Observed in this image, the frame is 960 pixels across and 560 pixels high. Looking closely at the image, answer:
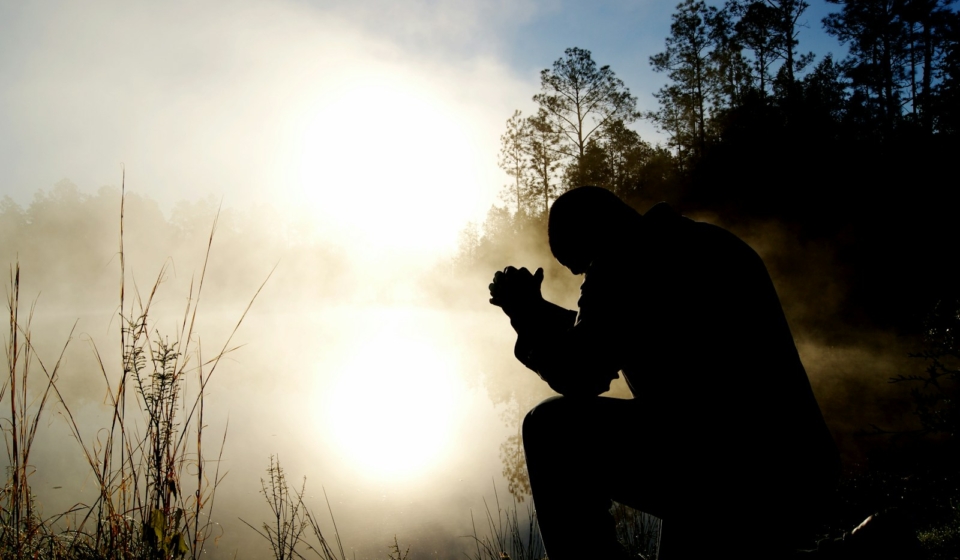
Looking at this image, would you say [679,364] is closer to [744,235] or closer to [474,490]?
[474,490]

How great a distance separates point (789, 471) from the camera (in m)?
1.10

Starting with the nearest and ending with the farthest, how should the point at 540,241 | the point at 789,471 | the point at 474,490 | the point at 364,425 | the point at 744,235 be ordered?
the point at 789,471 < the point at 474,490 < the point at 364,425 < the point at 744,235 < the point at 540,241

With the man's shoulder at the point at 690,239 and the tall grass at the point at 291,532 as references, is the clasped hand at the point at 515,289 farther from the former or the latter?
the tall grass at the point at 291,532

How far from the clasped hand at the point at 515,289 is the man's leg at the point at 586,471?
0.34m

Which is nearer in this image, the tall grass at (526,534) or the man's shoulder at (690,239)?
the man's shoulder at (690,239)

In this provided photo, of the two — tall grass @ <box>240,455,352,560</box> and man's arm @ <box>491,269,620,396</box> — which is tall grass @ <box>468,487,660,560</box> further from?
man's arm @ <box>491,269,620,396</box>

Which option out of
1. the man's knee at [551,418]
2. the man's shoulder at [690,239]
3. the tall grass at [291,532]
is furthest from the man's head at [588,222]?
the tall grass at [291,532]

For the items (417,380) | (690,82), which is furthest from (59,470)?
(690,82)

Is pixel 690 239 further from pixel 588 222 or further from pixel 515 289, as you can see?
pixel 515 289

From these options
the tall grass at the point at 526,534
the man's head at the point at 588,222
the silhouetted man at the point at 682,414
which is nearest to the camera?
the silhouetted man at the point at 682,414

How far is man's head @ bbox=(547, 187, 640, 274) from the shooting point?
1433 mm

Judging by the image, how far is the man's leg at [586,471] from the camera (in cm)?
115

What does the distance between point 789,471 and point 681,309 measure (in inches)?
18.3

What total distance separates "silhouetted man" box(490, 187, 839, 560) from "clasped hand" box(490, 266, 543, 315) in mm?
215
